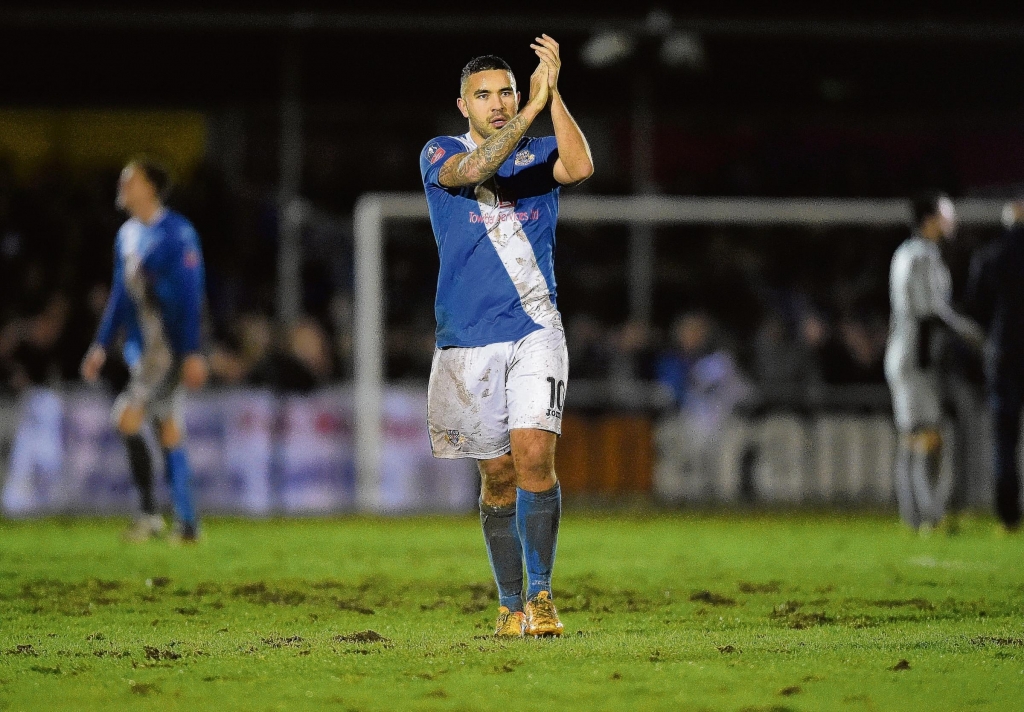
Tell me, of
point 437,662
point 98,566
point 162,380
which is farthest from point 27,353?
point 437,662

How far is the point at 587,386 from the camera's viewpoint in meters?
17.4

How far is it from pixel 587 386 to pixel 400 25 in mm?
4513

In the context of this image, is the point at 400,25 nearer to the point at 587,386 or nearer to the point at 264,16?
the point at 264,16

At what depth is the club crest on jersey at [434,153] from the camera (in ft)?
20.7

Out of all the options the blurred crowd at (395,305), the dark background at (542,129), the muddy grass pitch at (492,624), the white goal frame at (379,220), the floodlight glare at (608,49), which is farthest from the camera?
the floodlight glare at (608,49)

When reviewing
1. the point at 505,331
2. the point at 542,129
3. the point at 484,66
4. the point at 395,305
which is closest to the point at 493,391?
the point at 505,331

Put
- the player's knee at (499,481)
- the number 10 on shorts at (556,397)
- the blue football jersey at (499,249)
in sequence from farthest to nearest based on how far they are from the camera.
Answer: the player's knee at (499,481) → the blue football jersey at (499,249) → the number 10 on shorts at (556,397)

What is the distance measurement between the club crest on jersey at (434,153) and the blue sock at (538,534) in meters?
1.33

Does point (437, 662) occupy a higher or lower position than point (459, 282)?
lower

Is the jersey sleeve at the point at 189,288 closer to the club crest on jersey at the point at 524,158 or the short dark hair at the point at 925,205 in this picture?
the club crest on jersey at the point at 524,158

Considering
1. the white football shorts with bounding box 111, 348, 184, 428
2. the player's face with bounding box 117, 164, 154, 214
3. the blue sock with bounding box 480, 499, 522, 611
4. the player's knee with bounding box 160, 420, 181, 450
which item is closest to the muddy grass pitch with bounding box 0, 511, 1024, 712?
the blue sock with bounding box 480, 499, 522, 611

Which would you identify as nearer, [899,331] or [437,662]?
[437,662]

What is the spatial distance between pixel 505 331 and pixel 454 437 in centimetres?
45

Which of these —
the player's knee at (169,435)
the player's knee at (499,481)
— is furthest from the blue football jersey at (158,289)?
the player's knee at (499,481)
